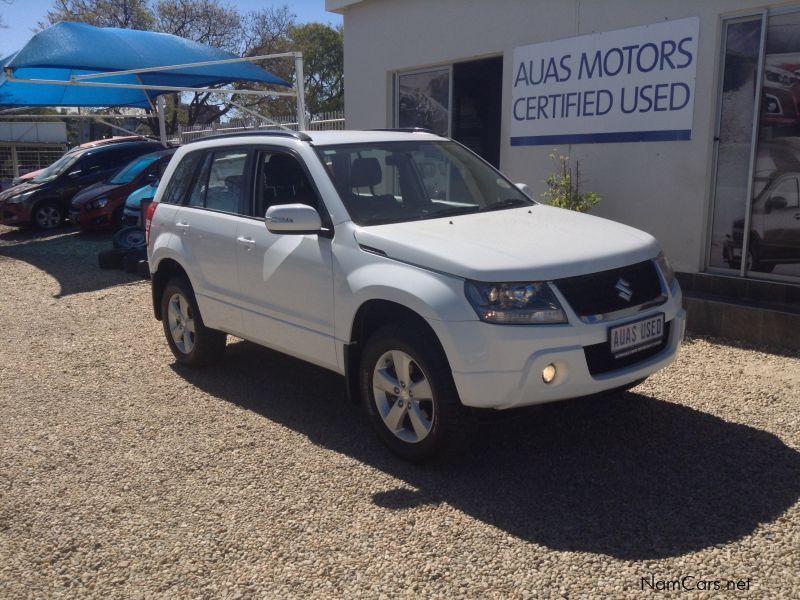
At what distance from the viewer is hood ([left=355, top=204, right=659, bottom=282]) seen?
3928 millimetres

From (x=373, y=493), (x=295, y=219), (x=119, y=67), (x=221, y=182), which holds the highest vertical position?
(x=119, y=67)

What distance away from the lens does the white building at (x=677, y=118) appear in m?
7.00

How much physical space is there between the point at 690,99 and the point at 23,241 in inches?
546

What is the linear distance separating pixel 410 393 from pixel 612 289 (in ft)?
4.06

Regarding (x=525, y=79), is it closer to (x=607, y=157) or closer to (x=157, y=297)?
(x=607, y=157)

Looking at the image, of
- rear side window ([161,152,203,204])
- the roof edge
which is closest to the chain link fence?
the roof edge

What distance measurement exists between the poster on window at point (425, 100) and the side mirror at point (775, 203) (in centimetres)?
477

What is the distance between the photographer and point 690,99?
7492mm

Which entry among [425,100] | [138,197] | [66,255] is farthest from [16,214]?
[425,100]

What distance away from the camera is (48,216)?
17.1m

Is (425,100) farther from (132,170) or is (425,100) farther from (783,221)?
(132,170)

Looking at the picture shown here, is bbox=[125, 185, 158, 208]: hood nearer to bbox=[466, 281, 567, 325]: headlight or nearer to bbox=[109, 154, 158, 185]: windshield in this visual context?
bbox=[109, 154, 158, 185]: windshield

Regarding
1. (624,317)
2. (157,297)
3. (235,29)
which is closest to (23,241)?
(157,297)

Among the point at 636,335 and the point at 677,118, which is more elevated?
the point at 677,118
